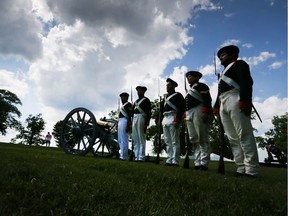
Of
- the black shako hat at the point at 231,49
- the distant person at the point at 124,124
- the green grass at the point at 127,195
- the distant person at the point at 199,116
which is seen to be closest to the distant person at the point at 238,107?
the black shako hat at the point at 231,49

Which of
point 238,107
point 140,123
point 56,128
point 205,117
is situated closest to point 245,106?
point 238,107

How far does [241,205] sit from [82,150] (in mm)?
6930

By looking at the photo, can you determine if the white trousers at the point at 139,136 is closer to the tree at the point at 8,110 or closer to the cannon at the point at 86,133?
the cannon at the point at 86,133

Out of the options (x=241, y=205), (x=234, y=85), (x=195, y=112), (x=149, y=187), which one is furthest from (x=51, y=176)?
(x=195, y=112)

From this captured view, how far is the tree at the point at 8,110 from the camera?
4541 centimetres

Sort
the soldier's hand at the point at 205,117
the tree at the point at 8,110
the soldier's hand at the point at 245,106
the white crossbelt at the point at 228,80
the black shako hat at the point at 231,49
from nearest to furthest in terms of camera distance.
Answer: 1. the soldier's hand at the point at 245,106
2. the white crossbelt at the point at 228,80
3. the black shako hat at the point at 231,49
4. the soldier's hand at the point at 205,117
5. the tree at the point at 8,110

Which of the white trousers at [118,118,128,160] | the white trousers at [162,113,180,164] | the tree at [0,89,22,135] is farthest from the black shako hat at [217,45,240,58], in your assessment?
the tree at [0,89,22,135]

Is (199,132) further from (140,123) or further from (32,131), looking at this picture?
(32,131)

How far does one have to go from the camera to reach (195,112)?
6.57 m

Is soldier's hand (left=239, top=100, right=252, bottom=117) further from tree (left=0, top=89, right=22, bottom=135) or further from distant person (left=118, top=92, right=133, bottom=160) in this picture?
tree (left=0, top=89, right=22, bottom=135)

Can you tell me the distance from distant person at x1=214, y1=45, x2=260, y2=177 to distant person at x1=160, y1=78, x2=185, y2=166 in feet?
5.94

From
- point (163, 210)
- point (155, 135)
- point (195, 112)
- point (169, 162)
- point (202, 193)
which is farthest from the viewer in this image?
point (155, 135)

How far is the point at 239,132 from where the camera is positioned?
489cm

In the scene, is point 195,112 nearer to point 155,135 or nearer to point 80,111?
point 80,111
